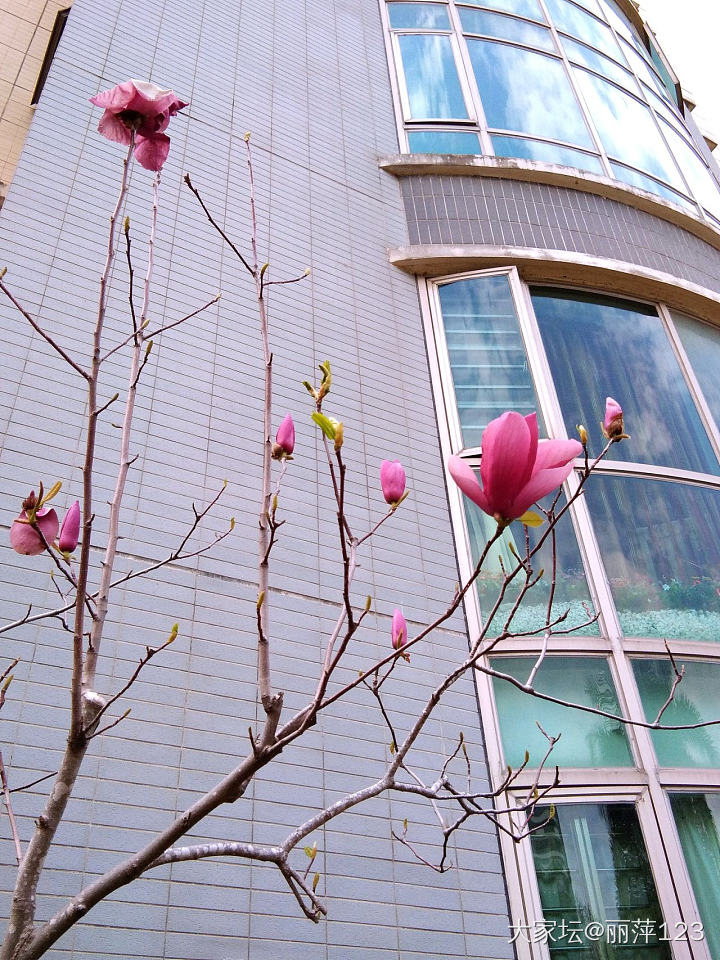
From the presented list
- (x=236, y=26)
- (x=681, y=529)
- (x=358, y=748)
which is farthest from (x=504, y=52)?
(x=358, y=748)

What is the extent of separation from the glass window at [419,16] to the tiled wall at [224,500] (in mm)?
2056

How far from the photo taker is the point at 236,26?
594 centimetres

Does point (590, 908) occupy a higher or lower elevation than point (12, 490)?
lower

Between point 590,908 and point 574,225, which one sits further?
point 574,225

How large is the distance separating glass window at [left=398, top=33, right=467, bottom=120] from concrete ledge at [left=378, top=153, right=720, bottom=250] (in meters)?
0.79

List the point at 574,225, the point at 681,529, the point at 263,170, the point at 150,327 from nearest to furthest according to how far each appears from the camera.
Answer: the point at 150,327 < the point at 681,529 < the point at 263,170 < the point at 574,225

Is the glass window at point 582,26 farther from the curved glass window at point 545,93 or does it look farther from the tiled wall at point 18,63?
the tiled wall at point 18,63

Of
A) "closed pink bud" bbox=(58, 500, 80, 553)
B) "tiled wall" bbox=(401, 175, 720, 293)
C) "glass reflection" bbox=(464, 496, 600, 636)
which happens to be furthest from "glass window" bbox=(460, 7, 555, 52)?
"closed pink bud" bbox=(58, 500, 80, 553)

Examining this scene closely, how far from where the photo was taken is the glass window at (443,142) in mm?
6277

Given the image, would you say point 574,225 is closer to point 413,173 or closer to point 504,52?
point 413,173

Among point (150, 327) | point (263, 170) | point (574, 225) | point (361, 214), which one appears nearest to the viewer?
point (150, 327)

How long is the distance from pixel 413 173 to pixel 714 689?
4188 millimetres

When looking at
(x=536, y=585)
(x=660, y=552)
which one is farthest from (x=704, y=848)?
(x=660, y=552)

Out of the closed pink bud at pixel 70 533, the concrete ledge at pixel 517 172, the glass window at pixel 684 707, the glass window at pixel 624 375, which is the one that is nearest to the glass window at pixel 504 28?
the concrete ledge at pixel 517 172
